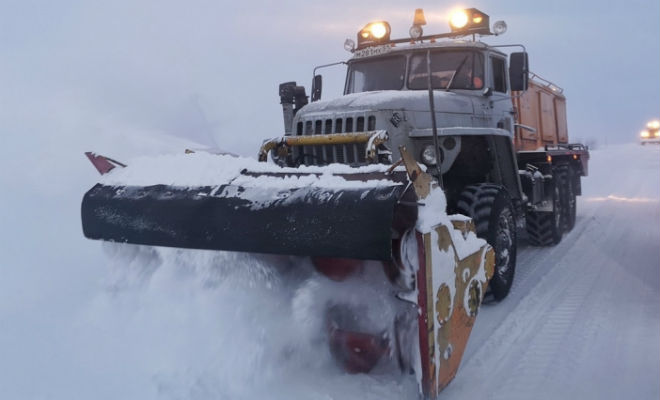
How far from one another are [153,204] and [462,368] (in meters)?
2.30

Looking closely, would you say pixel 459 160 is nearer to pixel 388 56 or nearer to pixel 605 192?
pixel 388 56

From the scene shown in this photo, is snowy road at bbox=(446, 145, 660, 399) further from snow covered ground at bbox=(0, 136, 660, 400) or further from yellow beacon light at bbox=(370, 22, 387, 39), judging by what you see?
yellow beacon light at bbox=(370, 22, 387, 39)

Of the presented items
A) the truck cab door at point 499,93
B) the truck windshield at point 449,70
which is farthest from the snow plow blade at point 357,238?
the truck cab door at point 499,93

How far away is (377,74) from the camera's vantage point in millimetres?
6047

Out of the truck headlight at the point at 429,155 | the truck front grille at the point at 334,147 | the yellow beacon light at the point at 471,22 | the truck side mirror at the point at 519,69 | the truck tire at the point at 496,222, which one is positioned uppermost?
the yellow beacon light at the point at 471,22

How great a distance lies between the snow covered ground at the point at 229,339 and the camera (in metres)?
3.11

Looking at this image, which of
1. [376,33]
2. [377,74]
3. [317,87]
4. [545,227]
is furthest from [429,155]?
[545,227]

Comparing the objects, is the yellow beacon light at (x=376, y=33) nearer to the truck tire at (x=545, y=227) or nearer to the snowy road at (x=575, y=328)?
the snowy road at (x=575, y=328)

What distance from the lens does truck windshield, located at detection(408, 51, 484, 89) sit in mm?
5691

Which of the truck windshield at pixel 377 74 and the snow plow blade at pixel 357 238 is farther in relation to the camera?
the truck windshield at pixel 377 74

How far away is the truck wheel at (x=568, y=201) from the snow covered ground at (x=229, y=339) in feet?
13.0

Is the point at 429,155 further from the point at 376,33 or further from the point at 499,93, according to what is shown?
the point at 376,33

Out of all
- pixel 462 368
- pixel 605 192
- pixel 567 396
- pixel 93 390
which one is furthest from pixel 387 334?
pixel 605 192

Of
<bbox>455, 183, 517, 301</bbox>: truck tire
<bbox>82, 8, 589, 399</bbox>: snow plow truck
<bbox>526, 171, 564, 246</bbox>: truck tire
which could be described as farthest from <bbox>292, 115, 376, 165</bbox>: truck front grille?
<bbox>526, 171, 564, 246</bbox>: truck tire
